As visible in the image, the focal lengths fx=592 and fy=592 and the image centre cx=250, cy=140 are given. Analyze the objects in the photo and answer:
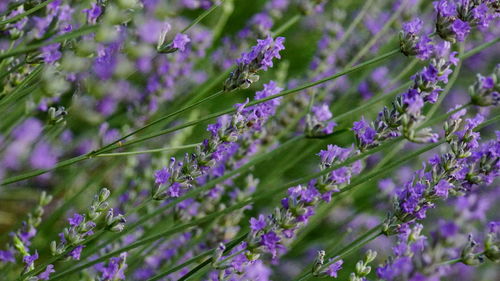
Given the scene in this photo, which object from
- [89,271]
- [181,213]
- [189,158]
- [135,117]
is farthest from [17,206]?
[189,158]

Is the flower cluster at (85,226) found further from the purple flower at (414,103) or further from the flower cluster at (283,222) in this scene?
the purple flower at (414,103)

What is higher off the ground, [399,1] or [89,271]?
[399,1]

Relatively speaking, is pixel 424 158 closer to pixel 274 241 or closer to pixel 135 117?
pixel 135 117

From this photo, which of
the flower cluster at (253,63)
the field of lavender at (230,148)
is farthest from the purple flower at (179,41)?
the flower cluster at (253,63)

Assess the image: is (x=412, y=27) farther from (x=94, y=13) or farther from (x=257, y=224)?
(x=94, y=13)

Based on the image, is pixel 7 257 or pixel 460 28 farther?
pixel 7 257

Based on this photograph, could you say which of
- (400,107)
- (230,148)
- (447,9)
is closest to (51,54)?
(230,148)

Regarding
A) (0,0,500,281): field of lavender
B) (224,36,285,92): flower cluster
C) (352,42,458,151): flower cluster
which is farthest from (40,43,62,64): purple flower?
(352,42,458,151): flower cluster

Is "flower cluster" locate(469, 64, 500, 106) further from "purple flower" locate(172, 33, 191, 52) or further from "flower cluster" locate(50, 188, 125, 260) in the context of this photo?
"flower cluster" locate(50, 188, 125, 260)
